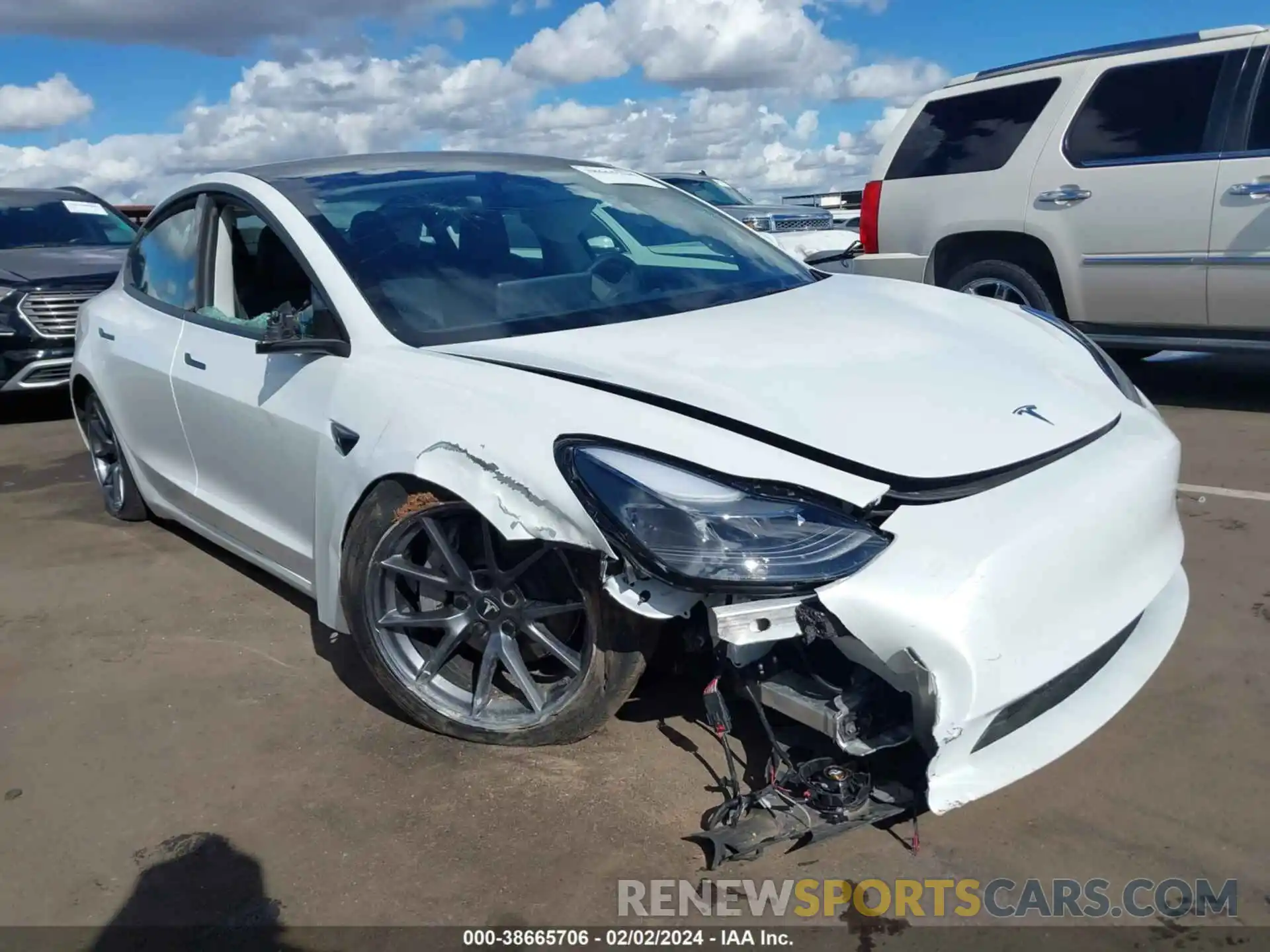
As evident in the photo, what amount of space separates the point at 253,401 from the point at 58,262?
606cm

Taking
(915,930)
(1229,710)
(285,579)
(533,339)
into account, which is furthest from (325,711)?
(1229,710)

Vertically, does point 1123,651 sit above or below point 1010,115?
below

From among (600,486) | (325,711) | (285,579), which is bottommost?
(325,711)

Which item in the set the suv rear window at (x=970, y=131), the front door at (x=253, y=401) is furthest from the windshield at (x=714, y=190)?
the front door at (x=253, y=401)

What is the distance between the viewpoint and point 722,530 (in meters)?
2.33

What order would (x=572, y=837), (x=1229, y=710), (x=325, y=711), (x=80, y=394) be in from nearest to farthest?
(x=572, y=837)
(x=1229, y=710)
(x=325, y=711)
(x=80, y=394)

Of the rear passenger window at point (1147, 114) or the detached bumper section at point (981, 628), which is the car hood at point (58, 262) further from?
the detached bumper section at point (981, 628)

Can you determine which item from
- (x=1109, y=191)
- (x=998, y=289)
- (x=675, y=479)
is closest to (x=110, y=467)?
(x=675, y=479)

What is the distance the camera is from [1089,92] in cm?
641

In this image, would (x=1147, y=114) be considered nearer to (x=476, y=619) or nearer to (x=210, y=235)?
(x=210, y=235)

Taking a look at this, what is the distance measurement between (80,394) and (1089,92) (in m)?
5.61

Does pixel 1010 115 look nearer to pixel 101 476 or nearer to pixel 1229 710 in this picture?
pixel 1229 710

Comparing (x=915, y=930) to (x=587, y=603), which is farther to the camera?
(x=587, y=603)

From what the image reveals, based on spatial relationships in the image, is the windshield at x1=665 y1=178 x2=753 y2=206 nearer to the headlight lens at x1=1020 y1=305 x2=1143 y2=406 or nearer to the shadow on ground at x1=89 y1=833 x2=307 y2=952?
the headlight lens at x1=1020 y1=305 x2=1143 y2=406
